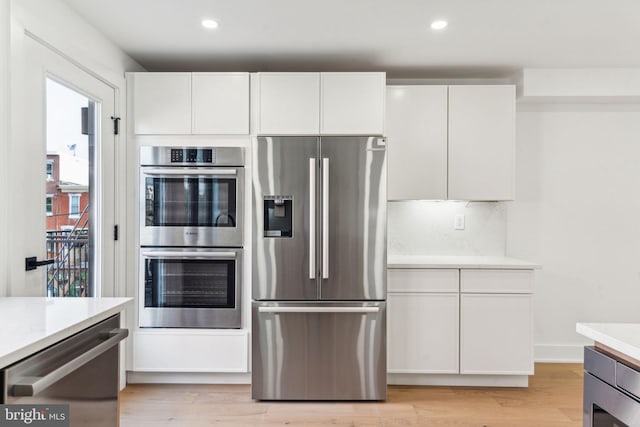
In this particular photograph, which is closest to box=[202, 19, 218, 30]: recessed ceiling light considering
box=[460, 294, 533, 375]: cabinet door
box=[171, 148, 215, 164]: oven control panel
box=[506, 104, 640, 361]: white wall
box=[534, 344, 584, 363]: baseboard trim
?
box=[171, 148, 215, 164]: oven control panel

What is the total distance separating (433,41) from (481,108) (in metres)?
0.71

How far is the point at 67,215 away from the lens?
2219mm

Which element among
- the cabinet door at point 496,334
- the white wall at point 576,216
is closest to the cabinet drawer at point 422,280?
the cabinet door at point 496,334

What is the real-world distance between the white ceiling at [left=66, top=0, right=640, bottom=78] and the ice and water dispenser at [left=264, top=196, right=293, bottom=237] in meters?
1.06

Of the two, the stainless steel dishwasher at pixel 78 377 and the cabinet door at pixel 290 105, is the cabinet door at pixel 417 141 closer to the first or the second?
the cabinet door at pixel 290 105

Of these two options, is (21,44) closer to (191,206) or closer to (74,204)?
(74,204)

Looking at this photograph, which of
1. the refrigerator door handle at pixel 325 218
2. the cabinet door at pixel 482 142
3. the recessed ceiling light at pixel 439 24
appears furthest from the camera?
the cabinet door at pixel 482 142

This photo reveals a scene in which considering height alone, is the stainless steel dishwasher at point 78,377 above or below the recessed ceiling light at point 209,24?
below

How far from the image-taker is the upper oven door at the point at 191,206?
2.79 metres

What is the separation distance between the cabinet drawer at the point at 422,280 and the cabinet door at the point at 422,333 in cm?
4

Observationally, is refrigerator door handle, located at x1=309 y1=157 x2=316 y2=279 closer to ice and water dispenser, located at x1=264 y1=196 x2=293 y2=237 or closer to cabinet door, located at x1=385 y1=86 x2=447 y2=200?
ice and water dispenser, located at x1=264 y1=196 x2=293 y2=237

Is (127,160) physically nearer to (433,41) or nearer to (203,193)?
(203,193)

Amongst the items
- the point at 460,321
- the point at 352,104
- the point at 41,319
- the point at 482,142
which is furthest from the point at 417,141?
the point at 41,319

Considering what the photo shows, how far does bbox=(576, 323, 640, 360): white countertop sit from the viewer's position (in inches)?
42.7
